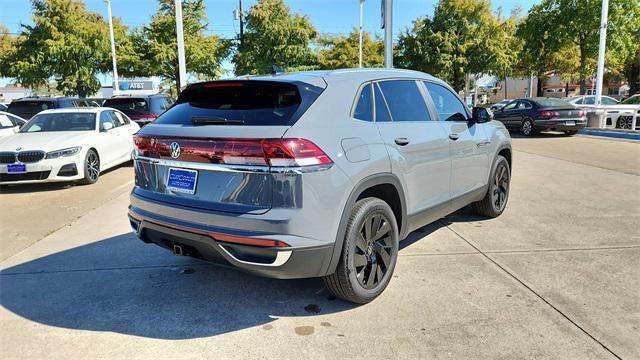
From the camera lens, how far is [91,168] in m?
8.91

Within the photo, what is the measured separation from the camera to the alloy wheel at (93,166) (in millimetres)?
8836

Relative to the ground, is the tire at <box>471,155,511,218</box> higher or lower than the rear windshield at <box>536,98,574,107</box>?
lower

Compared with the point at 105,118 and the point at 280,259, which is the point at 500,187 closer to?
the point at 280,259

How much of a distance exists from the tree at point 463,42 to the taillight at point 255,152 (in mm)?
29909

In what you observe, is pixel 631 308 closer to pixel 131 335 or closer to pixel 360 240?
pixel 360 240

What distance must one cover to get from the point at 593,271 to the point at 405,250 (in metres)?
1.67

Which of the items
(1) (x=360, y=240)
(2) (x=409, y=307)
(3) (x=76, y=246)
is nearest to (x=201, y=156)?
(1) (x=360, y=240)

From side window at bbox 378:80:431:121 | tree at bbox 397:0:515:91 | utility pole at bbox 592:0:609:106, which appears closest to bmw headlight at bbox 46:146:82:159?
side window at bbox 378:80:431:121

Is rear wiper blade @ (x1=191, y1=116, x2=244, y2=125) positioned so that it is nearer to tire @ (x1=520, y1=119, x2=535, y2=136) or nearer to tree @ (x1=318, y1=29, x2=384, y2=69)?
tire @ (x1=520, y1=119, x2=535, y2=136)

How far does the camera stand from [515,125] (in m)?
18.0

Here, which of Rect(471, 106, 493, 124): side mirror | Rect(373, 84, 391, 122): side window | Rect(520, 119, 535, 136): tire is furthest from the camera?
Rect(520, 119, 535, 136): tire

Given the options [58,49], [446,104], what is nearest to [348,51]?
[58,49]

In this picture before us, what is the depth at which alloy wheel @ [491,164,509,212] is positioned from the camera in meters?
5.78

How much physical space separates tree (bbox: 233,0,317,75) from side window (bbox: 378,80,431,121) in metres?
27.1
